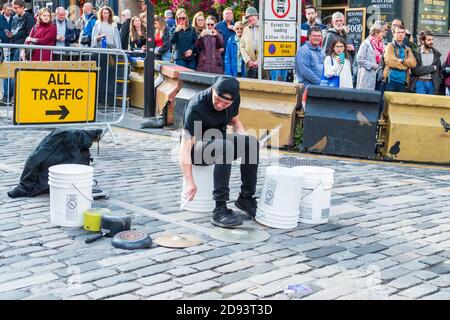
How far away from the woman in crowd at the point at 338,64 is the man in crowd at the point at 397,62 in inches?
44.4

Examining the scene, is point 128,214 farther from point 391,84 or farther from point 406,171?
point 391,84

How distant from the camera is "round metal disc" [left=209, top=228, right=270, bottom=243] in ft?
18.5

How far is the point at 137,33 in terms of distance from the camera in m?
14.9

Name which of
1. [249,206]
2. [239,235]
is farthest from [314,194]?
[239,235]

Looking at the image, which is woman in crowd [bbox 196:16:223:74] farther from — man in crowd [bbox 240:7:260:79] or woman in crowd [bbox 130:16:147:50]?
woman in crowd [bbox 130:16:147:50]

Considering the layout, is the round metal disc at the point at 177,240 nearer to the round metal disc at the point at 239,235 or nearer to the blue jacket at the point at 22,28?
the round metal disc at the point at 239,235

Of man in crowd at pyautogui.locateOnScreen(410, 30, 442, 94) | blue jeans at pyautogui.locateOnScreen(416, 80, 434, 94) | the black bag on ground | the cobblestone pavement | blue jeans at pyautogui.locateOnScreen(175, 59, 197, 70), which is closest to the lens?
the cobblestone pavement

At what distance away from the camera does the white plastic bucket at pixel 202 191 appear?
250 inches

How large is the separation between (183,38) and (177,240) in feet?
27.8

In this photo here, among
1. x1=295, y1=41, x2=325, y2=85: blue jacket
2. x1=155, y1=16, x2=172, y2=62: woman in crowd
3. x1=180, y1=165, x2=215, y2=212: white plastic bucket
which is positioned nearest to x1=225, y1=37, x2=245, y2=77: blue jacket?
x1=155, y1=16, x2=172, y2=62: woman in crowd

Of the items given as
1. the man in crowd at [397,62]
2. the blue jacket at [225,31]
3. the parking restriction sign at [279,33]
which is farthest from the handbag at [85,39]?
the man in crowd at [397,62]

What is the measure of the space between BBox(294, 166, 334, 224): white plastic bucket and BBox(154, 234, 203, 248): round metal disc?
3.49ft

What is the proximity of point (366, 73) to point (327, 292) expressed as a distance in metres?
7.60

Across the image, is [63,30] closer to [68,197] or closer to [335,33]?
[335,33]
